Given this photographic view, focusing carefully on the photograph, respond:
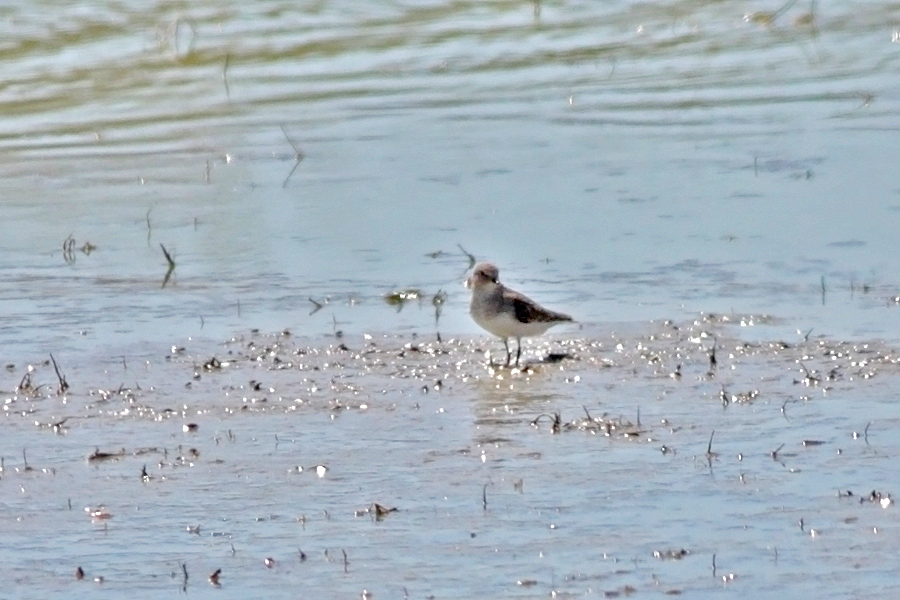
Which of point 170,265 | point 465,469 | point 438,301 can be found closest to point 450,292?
point 438,301

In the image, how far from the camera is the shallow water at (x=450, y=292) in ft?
23.4

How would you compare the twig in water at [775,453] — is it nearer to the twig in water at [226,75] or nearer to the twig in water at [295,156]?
the twig in water at [295,156]

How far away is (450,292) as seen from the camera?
37.6ft

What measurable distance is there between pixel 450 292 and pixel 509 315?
140 centimetres

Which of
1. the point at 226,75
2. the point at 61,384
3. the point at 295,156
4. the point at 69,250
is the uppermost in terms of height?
the point at 226,75

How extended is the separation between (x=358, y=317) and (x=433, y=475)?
3043 millimetres

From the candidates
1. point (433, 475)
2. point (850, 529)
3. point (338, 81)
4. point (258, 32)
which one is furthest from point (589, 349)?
point (258, 32)

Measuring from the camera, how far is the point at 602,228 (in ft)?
41.8

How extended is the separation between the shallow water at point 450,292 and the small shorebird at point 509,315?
0.60 feet

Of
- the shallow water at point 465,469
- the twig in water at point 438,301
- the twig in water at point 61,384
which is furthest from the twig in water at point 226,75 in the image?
the twig in water at point 61,384

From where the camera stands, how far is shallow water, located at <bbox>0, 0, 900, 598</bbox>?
7141mm

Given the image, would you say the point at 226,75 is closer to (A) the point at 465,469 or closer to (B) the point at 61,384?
(B) the point at 61,384

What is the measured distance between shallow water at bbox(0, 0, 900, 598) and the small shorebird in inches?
7.3

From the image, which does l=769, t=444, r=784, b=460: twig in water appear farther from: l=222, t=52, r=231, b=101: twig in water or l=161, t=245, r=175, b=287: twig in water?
l=222, t=52, r=231, b=101: twig in water
